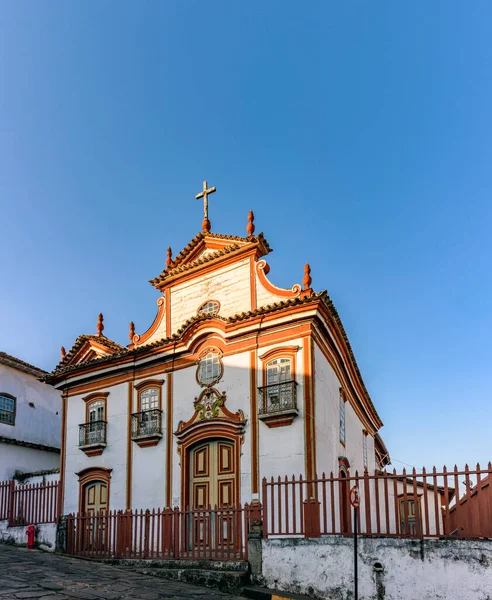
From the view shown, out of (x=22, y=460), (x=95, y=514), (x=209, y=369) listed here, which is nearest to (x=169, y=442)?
(x=209, y=369)

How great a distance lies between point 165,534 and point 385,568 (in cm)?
592

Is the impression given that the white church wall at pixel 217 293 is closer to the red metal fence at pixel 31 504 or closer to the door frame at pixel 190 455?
the door frame at pixel 190 455

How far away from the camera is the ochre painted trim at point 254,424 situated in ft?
51.8

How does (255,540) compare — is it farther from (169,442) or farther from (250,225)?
(250,225)

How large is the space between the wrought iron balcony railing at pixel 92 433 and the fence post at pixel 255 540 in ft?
24.8

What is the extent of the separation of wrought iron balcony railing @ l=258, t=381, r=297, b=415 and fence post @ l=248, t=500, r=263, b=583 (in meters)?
2.89

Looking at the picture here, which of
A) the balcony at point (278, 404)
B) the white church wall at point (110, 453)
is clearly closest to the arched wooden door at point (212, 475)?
the balcony at point (278, 404)

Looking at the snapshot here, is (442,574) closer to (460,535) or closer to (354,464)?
(460,535)

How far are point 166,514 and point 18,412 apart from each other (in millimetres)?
13317

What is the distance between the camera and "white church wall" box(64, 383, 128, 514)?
18.8 m

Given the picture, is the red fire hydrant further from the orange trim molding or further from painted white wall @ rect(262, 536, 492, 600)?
painted white wall @ rect(262, 536, 492, 600)

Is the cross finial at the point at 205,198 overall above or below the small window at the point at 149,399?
above

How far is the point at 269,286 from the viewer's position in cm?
1780

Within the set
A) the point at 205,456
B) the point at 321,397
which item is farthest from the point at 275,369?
the point at 205,456
